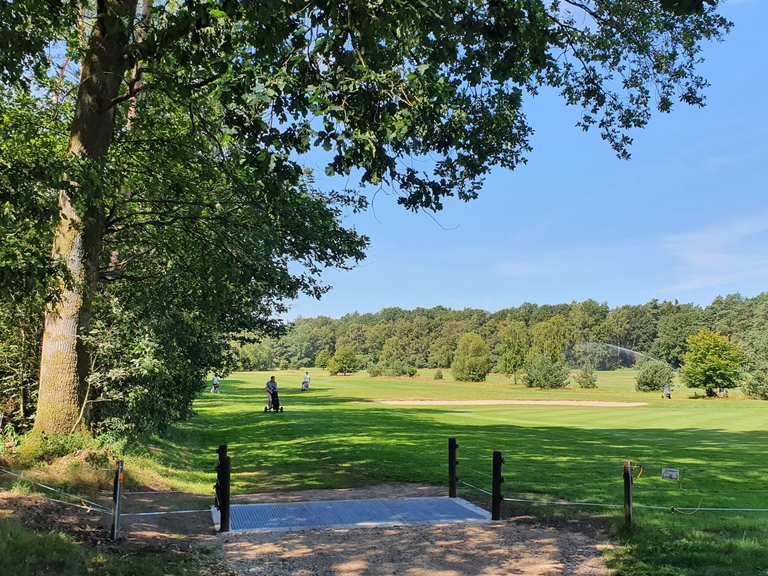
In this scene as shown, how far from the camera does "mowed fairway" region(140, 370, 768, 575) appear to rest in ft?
24.9

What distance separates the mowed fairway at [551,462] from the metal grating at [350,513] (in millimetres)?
953

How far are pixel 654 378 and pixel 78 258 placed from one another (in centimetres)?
6190

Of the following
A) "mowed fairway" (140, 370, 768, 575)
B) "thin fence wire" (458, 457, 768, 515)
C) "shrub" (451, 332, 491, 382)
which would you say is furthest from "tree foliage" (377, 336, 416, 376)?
"thin fence wire" (458, 457, 768, 515)

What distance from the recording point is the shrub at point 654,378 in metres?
62.9

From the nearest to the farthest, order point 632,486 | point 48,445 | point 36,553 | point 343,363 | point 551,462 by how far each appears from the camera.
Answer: point 36,553, point 632,486, point 48,445, point 551,462, point 343,363

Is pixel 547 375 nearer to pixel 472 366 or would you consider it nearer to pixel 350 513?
pixel 472 366

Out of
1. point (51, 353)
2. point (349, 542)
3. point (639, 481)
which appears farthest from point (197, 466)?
point (639, 481)

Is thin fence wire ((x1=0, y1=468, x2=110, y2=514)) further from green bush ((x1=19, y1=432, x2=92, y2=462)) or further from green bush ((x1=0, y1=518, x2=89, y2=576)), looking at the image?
green bush ((x1=0, y1=518, x2=89, y2=576))

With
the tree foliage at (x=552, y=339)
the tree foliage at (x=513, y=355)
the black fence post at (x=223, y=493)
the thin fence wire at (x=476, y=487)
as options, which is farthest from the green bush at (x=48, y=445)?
the tree foliage at (x=552, y=339)

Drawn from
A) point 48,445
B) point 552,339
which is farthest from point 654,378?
point 48,445

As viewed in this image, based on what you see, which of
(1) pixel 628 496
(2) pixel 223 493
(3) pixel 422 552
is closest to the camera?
(3) pixel 422 552

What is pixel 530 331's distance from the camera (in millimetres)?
104750

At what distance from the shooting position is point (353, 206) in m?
20.8

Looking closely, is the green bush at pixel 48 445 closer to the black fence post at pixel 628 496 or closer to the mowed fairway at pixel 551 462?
the mowed fairway at pixel 551 462
